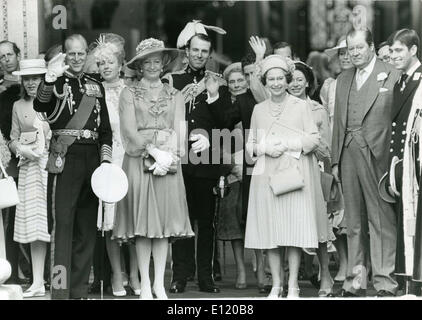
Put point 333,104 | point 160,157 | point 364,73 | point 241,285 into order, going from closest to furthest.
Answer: point 160,157 → point 364,73 → point 241,285 → point 333,104

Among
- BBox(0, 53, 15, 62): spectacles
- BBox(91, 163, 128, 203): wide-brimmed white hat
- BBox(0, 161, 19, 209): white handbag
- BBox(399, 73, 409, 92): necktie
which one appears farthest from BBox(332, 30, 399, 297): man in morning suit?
BBox(0, 53, 15, 62): spectacles

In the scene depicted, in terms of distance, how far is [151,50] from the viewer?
10.5 m

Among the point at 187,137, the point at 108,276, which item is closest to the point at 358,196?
the point at 187,137

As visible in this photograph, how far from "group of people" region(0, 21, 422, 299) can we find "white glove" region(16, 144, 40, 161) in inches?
0.5

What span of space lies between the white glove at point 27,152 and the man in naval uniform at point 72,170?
0.48 metres

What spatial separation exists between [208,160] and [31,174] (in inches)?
57.1

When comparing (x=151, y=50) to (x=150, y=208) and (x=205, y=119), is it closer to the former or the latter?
(x=205, y=119)

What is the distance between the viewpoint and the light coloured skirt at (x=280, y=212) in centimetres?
1032

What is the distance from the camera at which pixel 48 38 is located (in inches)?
424

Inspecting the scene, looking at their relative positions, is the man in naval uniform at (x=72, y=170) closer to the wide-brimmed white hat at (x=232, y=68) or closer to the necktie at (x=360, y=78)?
the wide-brimmed white hat at (x=232, y=68)

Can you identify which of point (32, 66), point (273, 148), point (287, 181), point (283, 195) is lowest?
point (283, 195)

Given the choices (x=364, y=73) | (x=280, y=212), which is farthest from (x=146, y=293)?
(x=364, y=73)
